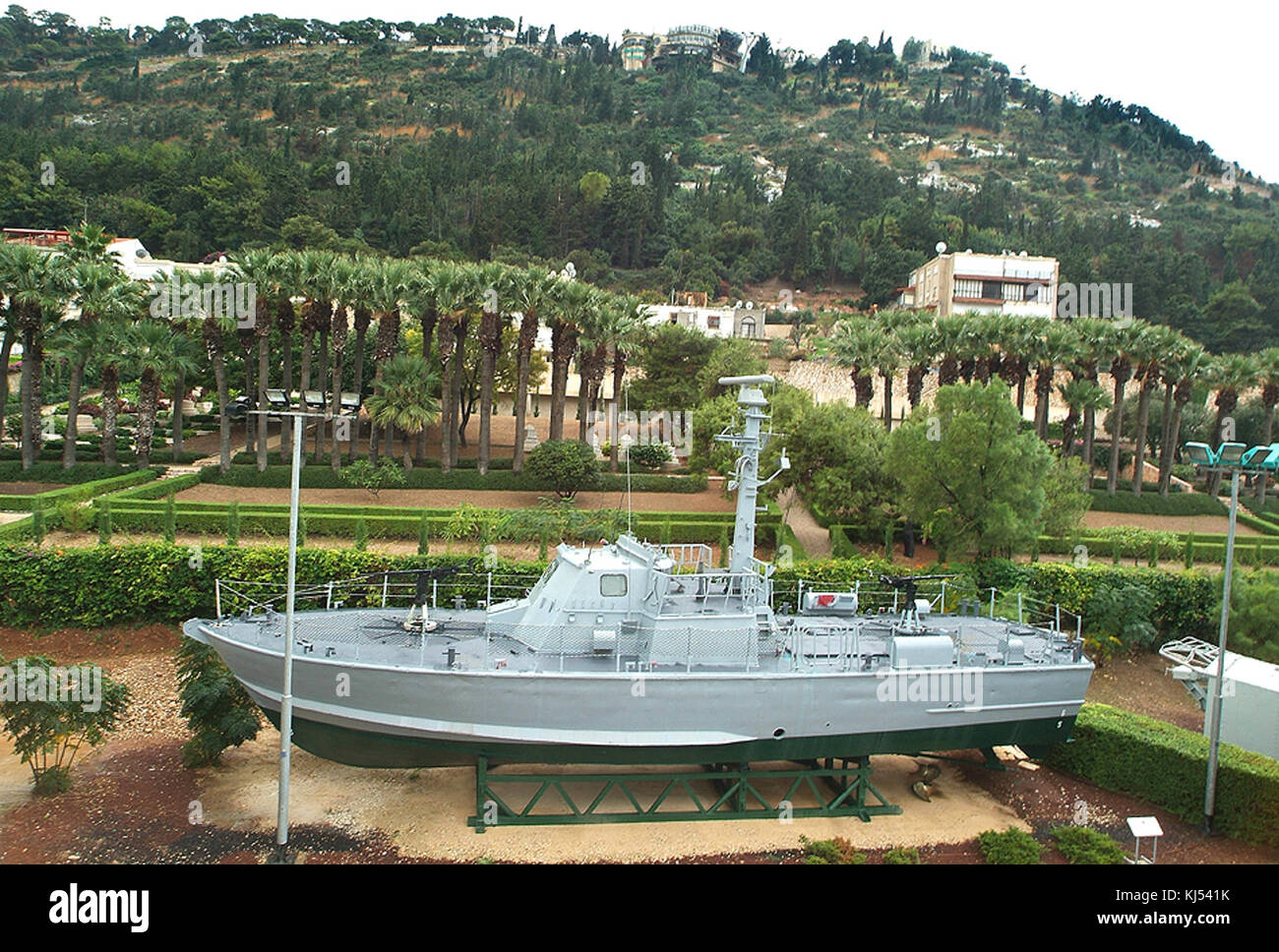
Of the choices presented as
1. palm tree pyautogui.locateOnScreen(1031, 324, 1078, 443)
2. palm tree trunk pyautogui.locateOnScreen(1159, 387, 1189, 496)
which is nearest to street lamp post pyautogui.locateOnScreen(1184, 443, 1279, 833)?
palm tree pyautogui.locateOnScreen(1031, 324, 1078, 443)

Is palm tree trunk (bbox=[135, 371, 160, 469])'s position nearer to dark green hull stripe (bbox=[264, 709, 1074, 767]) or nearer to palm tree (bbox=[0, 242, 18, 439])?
palm tree (bbox=[0, 242, 18, 439])

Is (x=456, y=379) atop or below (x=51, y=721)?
atop

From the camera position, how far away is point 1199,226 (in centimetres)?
10969

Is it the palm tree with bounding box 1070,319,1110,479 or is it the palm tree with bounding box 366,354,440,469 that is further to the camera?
the palm tree with bounding box 1070,319,1110,479

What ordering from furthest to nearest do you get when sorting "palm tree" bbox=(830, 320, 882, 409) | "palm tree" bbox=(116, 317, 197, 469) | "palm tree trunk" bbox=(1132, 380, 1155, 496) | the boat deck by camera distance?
"palm tree trunk" bbox=(1132, 380, 1155, 496) → "palm tree" bbox=(830, 320, 882, 409) → "palm tree" bbox=(116, 317, 197, 469) → the boat deck

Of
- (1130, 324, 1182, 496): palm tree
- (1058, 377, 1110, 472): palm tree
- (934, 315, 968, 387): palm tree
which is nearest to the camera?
(934, 315, 968, 387): palm tree

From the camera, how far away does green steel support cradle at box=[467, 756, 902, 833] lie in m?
14.1

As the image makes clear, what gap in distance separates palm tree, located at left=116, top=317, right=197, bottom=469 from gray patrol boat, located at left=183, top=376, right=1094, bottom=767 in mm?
21568

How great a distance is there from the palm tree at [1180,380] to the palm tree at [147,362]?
40.2m

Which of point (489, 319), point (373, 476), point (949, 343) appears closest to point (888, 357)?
point (949, 343)

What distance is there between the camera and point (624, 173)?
102938 millimetres

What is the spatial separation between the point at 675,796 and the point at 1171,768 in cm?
815

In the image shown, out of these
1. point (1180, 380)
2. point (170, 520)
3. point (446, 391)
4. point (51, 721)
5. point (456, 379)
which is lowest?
point (51, 721)

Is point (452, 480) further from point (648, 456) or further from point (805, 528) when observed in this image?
point (805, 528)
